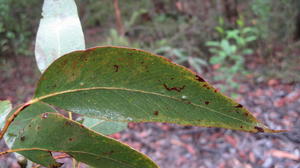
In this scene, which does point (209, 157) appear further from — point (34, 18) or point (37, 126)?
point (34, 18)

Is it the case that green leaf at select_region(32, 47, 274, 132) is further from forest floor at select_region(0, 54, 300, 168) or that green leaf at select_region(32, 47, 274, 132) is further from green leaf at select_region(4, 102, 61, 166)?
forest floor at select_region(0, 54, 300, 168)

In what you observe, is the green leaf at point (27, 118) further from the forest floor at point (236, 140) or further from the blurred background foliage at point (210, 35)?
the blurred background foliage at point (210, 35)

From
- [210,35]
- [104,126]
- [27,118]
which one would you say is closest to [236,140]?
[210,35]

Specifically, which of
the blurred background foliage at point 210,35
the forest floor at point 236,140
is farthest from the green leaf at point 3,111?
the blurred background foliage at point 210,35

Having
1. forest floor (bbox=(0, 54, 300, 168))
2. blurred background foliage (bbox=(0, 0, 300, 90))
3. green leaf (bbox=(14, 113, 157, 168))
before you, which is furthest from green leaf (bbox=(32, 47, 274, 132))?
blurred background foliage (bbox=(0, 0, 300, 90))

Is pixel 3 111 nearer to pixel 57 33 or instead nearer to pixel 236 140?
pixel 57 33
